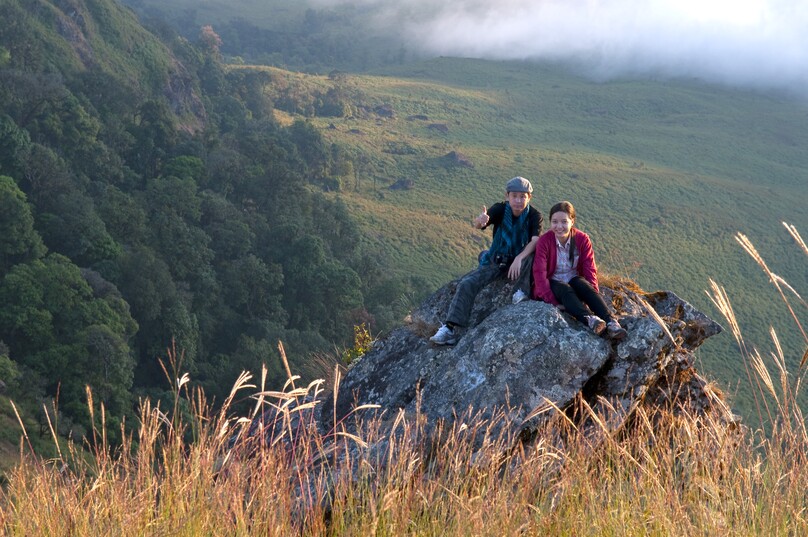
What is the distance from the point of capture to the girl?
6559 millimetres

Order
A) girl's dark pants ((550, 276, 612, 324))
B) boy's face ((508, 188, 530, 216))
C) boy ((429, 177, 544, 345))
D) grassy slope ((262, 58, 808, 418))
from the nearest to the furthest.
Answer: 1. girl's dark pants ((550, 276, 612, 324))
2. boy ((429, 177, 544, 345))
3. boy's face ((508, 188, 530, 216))
4. grassy slope ((262, 58, 808, 418))

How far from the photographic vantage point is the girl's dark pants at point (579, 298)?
6328 mm

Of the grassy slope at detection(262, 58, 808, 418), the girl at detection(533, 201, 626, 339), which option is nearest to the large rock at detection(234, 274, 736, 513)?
the girl at detection(533, 201, 626, 339)

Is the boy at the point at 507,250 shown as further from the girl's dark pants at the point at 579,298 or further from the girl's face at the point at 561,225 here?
the girl's dark pants at the point at 579,298

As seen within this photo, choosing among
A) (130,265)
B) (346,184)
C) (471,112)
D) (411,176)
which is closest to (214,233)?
(130,265)

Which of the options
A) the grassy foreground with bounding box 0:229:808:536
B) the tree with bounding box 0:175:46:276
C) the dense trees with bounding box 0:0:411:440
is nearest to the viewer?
the grassy foreground with bounding box 0:229:808:536

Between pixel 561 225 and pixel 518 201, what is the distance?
881 millimetres

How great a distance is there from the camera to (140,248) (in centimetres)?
3984

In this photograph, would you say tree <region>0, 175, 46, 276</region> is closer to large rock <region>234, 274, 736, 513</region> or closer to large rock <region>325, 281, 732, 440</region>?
large rock <region>234, 274, 736, 513</region>

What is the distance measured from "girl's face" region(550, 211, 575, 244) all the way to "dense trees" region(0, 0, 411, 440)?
23.6 m

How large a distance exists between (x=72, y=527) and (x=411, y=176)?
78006mm

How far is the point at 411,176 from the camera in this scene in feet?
264

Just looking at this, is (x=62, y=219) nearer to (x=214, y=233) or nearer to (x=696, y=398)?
(x=214, y=233)

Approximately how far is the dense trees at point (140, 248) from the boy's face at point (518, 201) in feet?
74.8
